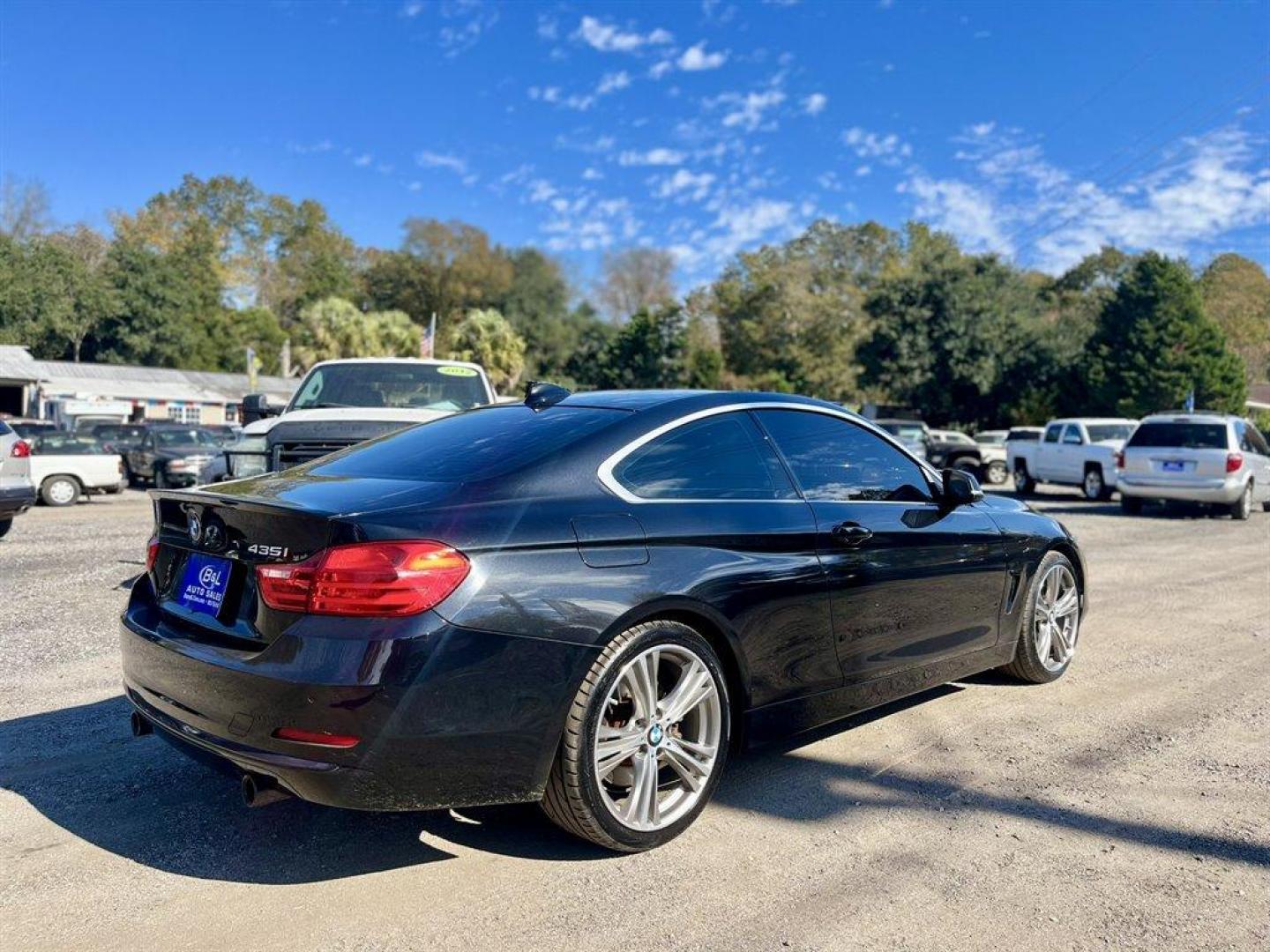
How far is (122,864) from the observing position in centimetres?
311

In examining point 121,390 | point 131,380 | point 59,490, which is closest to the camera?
point 59,490

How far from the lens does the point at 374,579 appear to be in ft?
9.15

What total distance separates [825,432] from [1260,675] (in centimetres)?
332

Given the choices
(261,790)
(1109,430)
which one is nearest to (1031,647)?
(261,790)

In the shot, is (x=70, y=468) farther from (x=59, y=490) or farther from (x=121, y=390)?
(x=121, y=390)

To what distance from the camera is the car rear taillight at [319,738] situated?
274cm

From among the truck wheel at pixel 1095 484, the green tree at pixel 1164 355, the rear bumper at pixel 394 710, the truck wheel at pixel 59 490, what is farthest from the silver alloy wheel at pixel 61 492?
the green tree at pixel 1164 355

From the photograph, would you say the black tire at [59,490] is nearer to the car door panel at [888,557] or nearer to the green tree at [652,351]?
the car door panel at [888,557]

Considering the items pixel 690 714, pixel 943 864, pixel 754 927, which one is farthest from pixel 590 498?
pixel 943 864

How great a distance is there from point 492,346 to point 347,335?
8.47 m

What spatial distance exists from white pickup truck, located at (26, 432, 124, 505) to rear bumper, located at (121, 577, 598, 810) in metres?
17.7

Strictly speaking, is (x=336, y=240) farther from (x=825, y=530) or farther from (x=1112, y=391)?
(x=825, y=530)

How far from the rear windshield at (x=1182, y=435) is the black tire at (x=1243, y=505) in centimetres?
81

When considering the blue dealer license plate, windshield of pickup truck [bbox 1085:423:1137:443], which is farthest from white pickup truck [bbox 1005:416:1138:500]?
the blue dealer license plate
